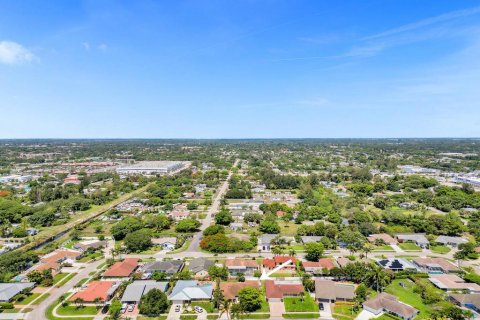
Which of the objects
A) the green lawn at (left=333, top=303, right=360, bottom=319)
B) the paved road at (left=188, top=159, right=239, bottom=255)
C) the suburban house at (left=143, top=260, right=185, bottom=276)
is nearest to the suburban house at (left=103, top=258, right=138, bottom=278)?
the suburban house at (left=143, top=260, right=185, bottom=276)

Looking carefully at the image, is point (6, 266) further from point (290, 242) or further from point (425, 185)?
point (425, 185)

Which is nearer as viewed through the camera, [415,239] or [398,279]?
[398,279]

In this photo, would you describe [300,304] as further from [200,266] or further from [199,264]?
[199,264]

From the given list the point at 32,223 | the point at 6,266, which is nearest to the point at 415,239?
the point at 6,266

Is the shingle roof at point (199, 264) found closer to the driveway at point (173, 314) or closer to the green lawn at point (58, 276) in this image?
the driveway at point (173, 314)

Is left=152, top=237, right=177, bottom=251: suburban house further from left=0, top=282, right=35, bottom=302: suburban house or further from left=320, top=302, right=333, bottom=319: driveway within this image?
left=320, top=302, right=333, bottom=319: driveway

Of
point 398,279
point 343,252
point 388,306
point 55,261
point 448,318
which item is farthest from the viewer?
point 343,252

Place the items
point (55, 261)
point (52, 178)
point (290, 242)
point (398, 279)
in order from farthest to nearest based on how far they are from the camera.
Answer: point (52, 178)
point (290, 242)
point (55, 261)
point (398, 279)
